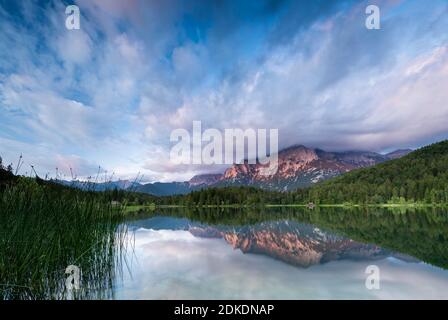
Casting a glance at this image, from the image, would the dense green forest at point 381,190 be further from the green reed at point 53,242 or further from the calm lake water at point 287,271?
the green reed at point 53,242

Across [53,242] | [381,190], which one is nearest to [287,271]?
[53,242]

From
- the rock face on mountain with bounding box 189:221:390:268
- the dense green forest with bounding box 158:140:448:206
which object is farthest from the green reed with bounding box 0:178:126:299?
the dense green forest with bounding box 158:140:448:206

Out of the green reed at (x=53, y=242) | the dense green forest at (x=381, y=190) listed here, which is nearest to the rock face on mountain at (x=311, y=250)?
the green reed at (x=53, y=242)

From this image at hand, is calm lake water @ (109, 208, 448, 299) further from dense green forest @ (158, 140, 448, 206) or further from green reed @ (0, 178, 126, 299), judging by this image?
dense green forest @ (158, 140, 448, 206)

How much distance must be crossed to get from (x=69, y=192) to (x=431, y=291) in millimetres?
10734

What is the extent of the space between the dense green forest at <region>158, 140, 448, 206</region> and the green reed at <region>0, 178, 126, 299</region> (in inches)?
3999

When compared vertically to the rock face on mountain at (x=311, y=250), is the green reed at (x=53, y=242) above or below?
above

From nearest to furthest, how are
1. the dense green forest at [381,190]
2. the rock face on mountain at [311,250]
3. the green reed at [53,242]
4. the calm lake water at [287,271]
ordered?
the green reed at [53,242] → the calm lake water at [287,271] → the rock face on mountain at [311,250] → the dense green forest at [381,190]

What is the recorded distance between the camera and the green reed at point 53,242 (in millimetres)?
7559

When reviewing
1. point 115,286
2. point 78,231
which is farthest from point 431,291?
point 78,231

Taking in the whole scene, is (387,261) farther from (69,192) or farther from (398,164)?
(398,164)

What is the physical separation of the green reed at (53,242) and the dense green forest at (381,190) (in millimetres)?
101565

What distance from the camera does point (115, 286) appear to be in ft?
29.9
